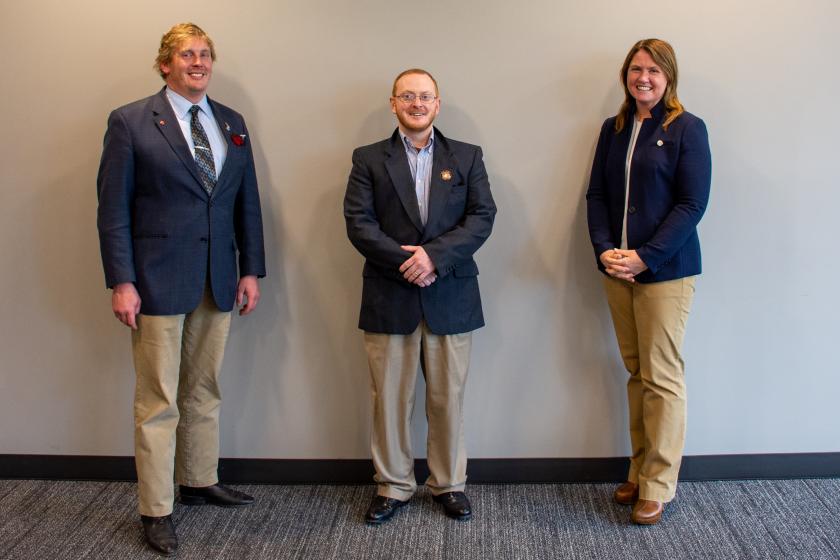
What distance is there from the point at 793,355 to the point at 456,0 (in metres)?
1.82

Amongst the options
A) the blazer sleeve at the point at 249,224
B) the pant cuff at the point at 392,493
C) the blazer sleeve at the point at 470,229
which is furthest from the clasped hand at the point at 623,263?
the blazer sleeve at the point at 249,224

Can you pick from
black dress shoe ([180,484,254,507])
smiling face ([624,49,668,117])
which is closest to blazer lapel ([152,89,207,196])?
black dress shoe ([180,484,254,507])

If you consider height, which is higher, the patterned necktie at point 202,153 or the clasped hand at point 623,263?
the patterned necktie at point 202,153

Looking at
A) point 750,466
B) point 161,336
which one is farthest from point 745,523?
point 161,336

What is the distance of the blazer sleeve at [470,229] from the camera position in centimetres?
241

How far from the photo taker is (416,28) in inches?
105

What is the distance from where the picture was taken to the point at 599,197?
261 cm

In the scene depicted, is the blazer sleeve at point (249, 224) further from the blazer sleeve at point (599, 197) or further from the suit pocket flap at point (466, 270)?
the blazer sleeve at point (599, 197)

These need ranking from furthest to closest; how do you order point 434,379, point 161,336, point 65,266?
point 65,266
point 434,379
point 161,336

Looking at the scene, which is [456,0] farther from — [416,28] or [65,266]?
[65,266]

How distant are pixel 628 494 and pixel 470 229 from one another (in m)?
1.15

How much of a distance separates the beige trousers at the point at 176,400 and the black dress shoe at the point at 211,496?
0.11 ft

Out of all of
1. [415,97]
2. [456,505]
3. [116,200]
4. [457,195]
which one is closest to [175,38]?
[116,200]

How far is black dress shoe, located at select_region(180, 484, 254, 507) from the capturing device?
2744 mm
